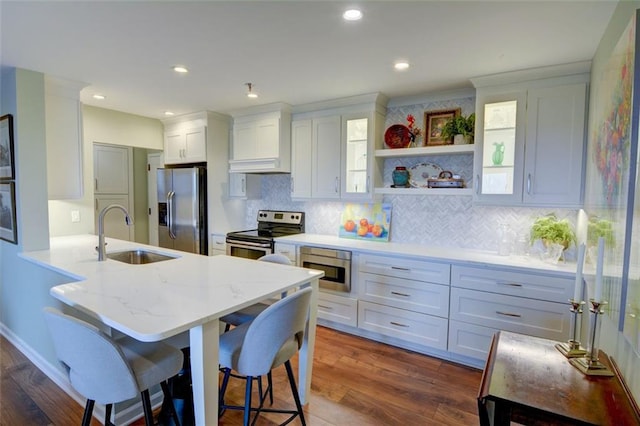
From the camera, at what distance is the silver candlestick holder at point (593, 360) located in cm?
122

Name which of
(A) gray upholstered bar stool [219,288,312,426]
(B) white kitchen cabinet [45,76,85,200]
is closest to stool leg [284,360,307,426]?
(A) gray upholstered bar stool [219,288,312,426]

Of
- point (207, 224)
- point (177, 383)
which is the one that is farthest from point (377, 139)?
point (177, 383)

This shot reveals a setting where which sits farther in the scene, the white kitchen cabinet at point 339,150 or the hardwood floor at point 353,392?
the white kitchen cabinet at point 339,150

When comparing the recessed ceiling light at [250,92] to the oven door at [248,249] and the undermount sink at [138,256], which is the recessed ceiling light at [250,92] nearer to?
the oven door at [248,249]

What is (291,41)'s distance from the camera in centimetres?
216

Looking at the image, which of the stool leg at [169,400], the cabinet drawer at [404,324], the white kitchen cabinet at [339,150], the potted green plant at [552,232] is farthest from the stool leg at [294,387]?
the potted green plant at [552,232]

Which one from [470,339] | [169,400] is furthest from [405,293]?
[169,400]

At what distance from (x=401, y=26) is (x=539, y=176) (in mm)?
1660

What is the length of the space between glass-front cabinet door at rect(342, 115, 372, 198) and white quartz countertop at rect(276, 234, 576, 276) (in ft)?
1.78

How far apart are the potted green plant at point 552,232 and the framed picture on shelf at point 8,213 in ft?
14.2

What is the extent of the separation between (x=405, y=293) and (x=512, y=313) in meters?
→ 0.85

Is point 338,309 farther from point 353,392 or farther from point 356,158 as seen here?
point 356,158

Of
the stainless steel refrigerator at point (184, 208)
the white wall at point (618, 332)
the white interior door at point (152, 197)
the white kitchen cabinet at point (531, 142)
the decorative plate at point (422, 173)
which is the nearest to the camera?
the white wall at point (618, 332)

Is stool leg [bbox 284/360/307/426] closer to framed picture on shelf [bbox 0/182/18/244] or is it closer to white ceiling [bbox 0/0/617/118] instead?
white ceiling [bbox 0/0/617/118]
